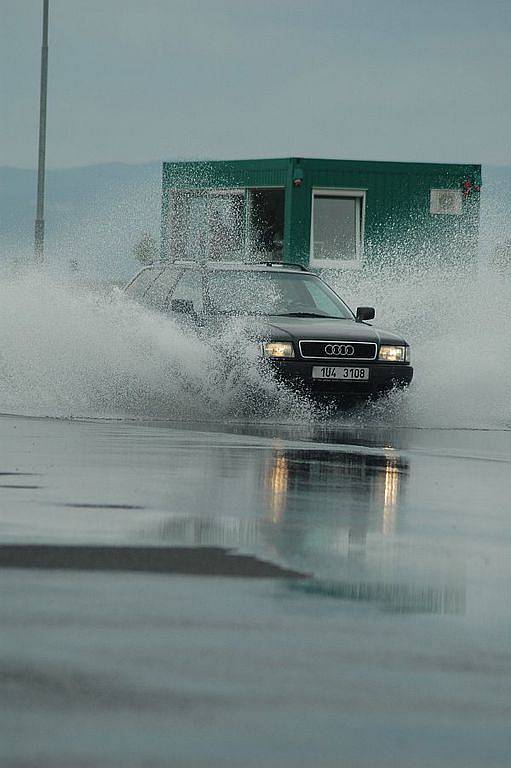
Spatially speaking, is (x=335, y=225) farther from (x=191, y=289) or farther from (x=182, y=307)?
(x=182, y=307)

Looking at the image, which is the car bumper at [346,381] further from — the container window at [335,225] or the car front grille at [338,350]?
the container window at [335,225]

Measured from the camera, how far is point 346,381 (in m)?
16.5

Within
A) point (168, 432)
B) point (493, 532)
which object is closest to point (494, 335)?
point (168, 432)

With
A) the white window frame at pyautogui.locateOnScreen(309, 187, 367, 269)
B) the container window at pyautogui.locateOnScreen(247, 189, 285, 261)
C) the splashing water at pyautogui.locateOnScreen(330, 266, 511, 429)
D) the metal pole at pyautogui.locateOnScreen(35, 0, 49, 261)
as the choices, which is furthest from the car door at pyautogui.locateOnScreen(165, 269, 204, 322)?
the metal pole at pyautogui.locateOnScreen(35, 0, 49, 261)

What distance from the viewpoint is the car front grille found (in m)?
16.5

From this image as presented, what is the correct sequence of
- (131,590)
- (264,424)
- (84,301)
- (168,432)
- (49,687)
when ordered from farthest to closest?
1. (84,301)
2. (264,424)
3. (168,432)
4. (131,590)
5. (49,687)

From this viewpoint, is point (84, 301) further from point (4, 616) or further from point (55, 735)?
point (55, 735)

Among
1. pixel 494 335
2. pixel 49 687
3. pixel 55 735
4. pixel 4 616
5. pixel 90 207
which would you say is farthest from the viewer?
pixel 90 207

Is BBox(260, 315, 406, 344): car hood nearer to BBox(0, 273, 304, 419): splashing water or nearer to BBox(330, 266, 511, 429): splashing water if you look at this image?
BBox(0, 273, 304, 419): splashing water

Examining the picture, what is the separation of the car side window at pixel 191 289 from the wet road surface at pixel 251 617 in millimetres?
6813

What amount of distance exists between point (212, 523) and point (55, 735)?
390cm

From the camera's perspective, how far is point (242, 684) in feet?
15.0

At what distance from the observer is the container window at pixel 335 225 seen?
32.5 meters

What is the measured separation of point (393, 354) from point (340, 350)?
0.54 metres
